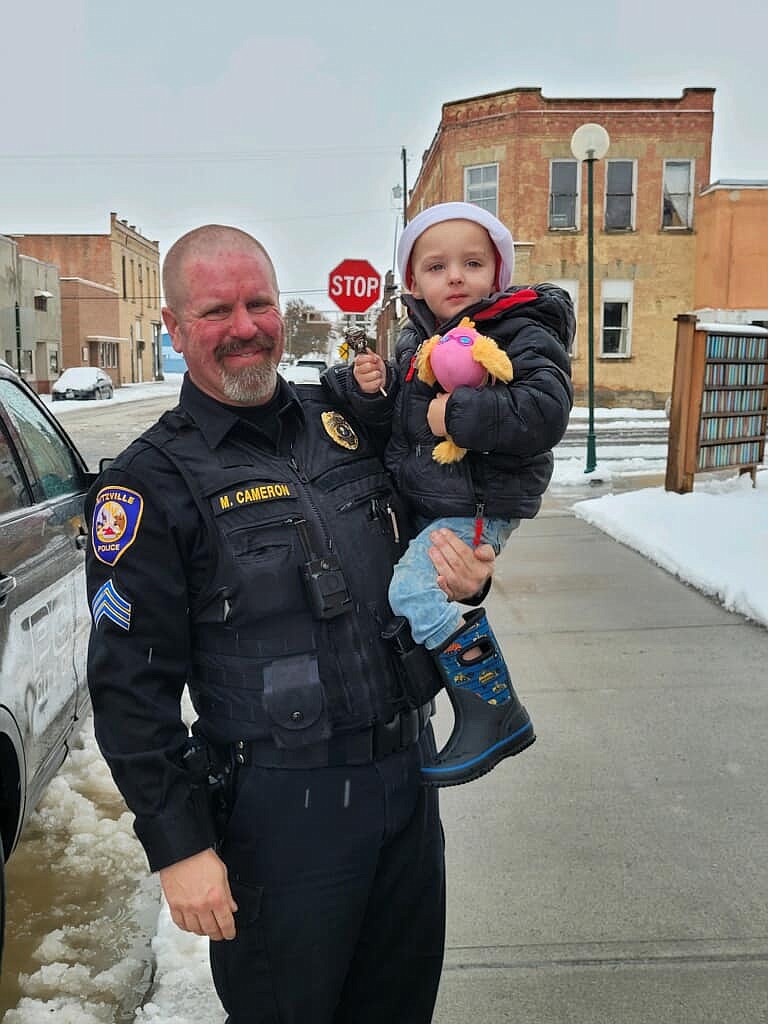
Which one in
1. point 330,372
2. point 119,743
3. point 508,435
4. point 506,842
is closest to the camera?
point 119,743

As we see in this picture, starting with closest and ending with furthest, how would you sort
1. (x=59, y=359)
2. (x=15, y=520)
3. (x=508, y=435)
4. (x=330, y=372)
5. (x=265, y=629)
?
(x=265, y=629) → (x=508, y=435) → (x=330, y=372) → (x=15, y=520) → (x=59, y=359)

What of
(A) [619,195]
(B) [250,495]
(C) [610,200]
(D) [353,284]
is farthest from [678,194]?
(B) [250,495]

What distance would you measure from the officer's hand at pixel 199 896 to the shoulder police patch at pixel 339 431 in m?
0.88

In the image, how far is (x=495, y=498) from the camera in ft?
6.61

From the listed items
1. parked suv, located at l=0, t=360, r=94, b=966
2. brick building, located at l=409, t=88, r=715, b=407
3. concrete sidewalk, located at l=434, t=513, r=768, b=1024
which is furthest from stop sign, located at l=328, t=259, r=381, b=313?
parked suv, located at l=0, t=360, r=94, b=966

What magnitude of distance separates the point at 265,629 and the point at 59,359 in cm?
4715

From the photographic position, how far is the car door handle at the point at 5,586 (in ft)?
7.93

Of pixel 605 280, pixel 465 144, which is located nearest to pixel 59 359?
pixel 465 144

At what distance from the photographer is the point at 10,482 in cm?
304

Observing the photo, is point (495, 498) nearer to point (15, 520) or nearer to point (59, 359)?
point (15, 520)

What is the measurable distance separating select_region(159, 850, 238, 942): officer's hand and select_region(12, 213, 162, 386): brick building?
50919 mm

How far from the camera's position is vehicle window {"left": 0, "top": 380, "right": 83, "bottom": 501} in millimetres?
3322

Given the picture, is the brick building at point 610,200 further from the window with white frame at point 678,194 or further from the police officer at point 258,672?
the police officer at point 258,672

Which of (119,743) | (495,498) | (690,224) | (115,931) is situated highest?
(690,224)
